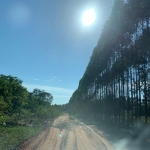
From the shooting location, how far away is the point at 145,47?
1895 centimetres

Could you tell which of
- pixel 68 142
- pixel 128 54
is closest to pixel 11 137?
pixel 68 142

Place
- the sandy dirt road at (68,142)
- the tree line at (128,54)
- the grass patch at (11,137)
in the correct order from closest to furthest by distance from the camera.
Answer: the grass patch at (11,137), the sandy dirt road at (68,142), the tree line at (128,54)

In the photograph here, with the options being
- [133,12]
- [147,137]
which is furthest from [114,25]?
[147,137]

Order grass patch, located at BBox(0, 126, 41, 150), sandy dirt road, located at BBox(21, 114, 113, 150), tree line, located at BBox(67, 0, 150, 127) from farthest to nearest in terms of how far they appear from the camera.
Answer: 1. tree line, located at BBox(67, 0, 150, 127)
2. sandy dirt road, located at BBox(21, 114, 113, 150)
3. grass patch, located at BBox(0, 126, 41, 150)

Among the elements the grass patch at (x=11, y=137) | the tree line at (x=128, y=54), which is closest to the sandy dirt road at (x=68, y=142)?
the grass patch at (x=11, y=137)

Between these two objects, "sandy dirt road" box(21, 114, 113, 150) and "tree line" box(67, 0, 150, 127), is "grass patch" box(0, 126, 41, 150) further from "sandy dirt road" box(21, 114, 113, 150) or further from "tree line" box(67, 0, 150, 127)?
"tree line" box(67, 0, 150, 127)

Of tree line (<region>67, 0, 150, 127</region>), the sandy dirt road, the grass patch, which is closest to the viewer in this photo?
the grass patch

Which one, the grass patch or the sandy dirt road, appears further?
the sandy dirt road

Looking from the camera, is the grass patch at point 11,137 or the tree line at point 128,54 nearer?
the grass patch at point 11,137

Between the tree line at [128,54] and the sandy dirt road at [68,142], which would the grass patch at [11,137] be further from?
the tree line at [128,54]

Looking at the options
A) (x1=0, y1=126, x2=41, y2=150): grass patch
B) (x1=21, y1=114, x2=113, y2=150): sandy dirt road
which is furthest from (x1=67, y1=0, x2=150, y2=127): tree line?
(x1=0, y1=126, x2=41, y2=150): grass patch

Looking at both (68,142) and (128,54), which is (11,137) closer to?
(68,142)

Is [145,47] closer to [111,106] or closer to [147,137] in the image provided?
[147,137]

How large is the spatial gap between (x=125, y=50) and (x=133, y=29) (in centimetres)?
385
